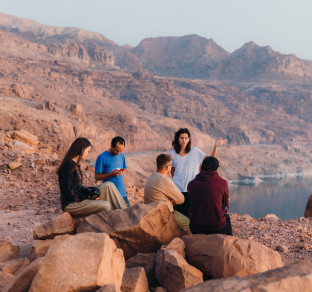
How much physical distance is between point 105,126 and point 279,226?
44906 mm

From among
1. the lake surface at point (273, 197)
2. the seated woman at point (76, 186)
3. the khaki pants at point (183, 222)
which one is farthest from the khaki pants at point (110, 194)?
the lake surface at point (273, 197)

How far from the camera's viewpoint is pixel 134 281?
3.43 meters

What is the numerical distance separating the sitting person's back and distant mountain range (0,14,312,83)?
88543 millimetres

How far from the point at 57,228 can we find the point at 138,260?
1272 mm

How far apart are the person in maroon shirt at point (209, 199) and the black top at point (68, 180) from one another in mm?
1598

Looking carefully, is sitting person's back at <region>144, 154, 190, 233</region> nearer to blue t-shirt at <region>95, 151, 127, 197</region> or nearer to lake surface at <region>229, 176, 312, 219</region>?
blue t-shirt at <region>95, 151, 127, 197</region>

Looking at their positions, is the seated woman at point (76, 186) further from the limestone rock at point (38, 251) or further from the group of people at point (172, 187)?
the limestone rock at point (38, 251)

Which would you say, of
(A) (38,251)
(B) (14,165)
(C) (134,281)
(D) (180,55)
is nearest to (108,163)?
(A) (38,251)

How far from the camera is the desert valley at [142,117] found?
8297 mm

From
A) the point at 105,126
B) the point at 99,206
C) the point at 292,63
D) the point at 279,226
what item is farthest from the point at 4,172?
the point at 292,63

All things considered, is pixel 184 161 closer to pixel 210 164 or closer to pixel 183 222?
pixel 183 222

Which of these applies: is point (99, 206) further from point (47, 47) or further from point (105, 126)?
point (47, 47)

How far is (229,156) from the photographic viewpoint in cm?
6625

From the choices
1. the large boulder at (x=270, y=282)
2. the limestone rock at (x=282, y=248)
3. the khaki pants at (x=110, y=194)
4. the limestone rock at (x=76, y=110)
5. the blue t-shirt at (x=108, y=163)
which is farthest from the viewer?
the limestone rock at (x=76, y=110)
